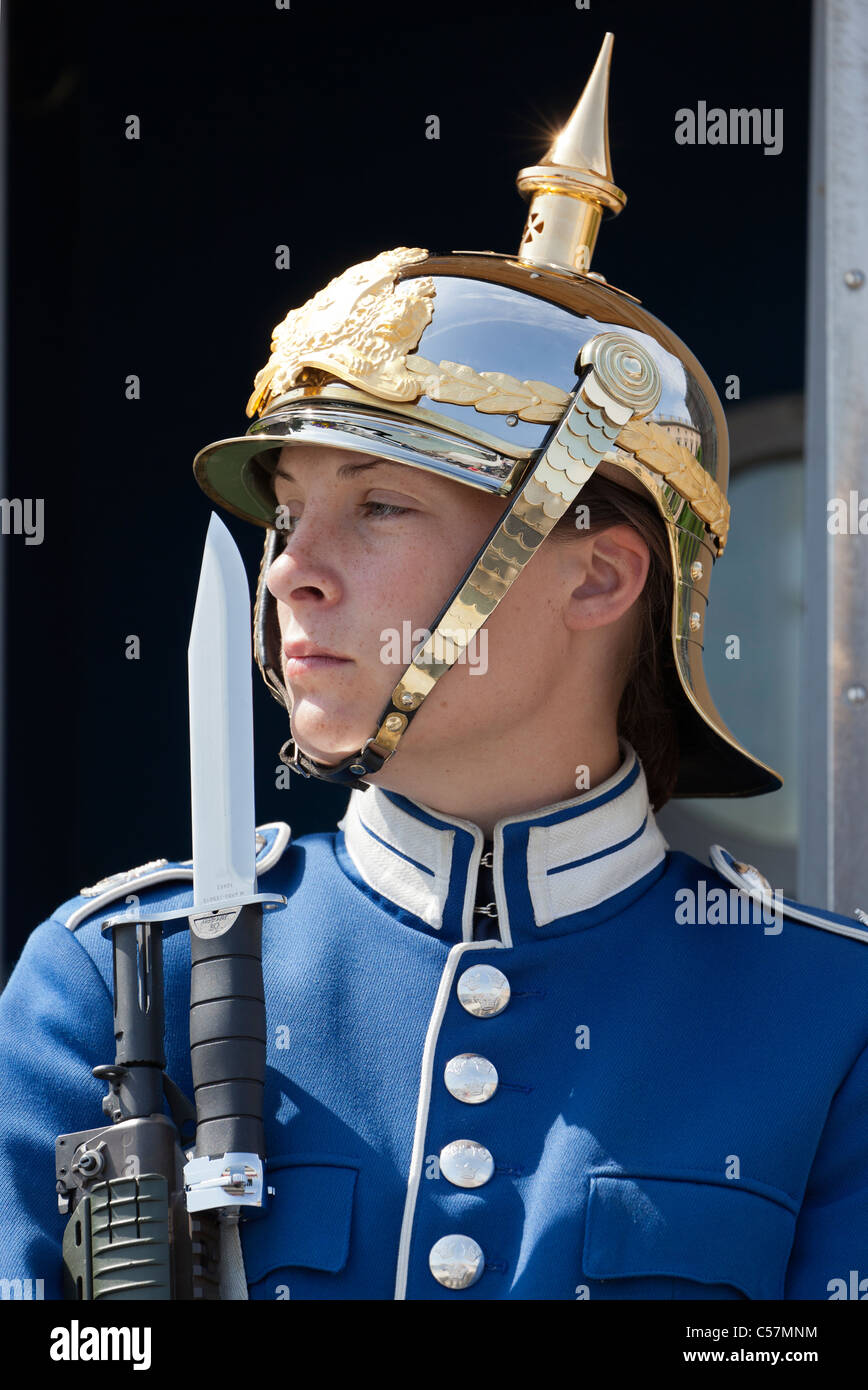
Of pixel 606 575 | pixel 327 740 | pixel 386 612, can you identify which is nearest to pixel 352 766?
pixel 327 740

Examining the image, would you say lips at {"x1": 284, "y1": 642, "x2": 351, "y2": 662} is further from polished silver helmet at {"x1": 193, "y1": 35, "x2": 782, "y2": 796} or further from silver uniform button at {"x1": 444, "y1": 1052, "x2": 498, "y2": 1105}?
silver uniform button at {"x1": 444, "y1": 1052, "x2": 498, "y2": 1105}

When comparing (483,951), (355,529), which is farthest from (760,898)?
(355,529)

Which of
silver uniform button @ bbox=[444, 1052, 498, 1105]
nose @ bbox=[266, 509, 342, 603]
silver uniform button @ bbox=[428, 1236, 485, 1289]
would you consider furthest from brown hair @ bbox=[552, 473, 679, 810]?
silver uniform button @ bbox=[428, 1236, 485, 1289]

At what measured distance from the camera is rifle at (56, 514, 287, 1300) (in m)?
1.77

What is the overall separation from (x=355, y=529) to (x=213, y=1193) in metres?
0.70

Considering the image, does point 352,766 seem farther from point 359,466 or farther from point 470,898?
point 359,466

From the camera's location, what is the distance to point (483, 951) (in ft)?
6.61

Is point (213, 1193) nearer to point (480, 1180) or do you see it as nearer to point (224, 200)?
point (480, 1180)

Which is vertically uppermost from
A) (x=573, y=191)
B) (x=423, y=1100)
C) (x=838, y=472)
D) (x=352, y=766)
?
(x=573, y=191)

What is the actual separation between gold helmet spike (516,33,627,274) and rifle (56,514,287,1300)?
2.10 feet

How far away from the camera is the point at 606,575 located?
2.18 metres

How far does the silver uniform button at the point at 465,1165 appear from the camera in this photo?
1890mm

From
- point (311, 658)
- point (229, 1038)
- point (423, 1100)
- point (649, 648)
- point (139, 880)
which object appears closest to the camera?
point (229, 1038)

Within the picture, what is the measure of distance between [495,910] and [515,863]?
6 cm
